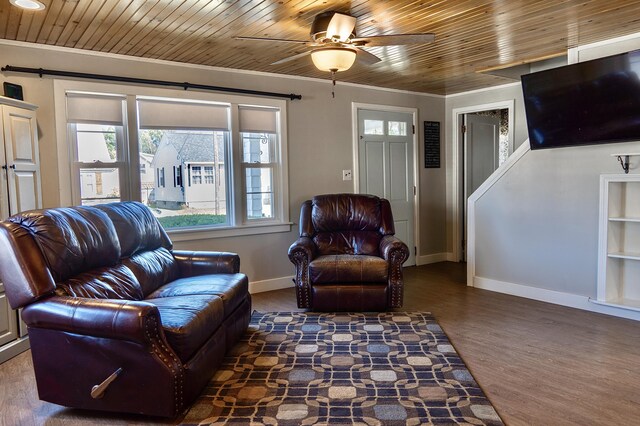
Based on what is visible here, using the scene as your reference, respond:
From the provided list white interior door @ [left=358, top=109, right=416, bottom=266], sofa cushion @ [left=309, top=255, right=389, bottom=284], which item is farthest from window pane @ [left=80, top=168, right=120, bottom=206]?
white interior door @ [left=358, top=109, right=416, bottom=266]

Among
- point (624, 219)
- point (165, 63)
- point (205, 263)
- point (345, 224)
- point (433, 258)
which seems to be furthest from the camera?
point (433, 258)

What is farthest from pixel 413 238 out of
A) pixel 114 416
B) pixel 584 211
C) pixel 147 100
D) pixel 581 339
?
pixel 114 416

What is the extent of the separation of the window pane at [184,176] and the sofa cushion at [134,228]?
76 cm

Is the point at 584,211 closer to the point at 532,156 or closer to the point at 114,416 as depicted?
the point at 532,156

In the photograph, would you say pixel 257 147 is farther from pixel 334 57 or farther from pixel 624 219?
pixel 624 219

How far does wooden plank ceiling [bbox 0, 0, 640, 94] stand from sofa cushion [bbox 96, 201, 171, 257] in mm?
1300

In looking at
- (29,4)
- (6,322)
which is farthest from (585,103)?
(6,322)

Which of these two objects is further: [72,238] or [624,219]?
[624,219]

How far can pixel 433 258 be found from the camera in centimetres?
603

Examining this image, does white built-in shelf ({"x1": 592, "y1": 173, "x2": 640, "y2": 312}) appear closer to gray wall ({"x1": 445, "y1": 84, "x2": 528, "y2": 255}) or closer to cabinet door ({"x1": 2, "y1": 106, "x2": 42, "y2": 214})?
Answer: gray wall ({"x1": 445, "y1": 84, "x2": 528, "y2": 255})

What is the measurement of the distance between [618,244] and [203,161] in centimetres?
386

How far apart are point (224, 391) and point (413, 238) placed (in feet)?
12.8

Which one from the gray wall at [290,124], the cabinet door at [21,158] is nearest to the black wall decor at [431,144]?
the gray wall at [290,124]

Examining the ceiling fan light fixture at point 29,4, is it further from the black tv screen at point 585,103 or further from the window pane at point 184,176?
the black tv screen at point 585,103
